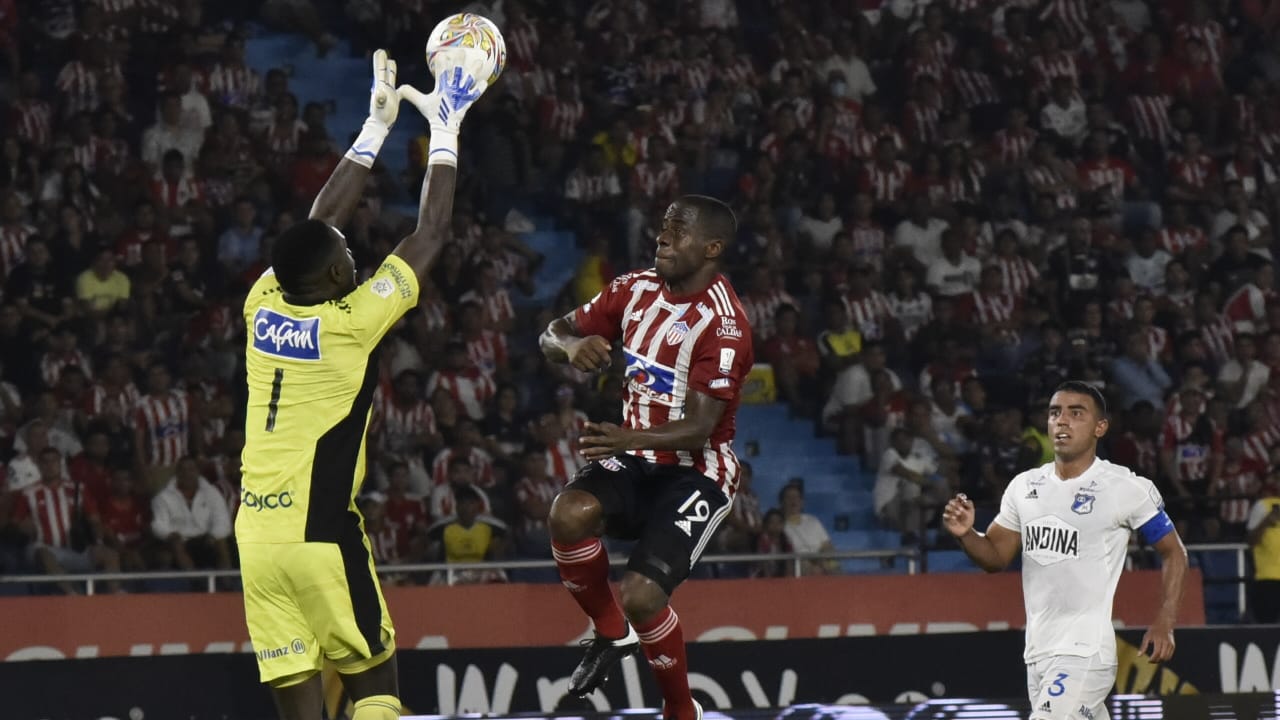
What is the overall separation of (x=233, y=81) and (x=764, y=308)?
5543mm

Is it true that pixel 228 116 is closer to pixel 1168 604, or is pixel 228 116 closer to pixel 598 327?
pixel 598 327

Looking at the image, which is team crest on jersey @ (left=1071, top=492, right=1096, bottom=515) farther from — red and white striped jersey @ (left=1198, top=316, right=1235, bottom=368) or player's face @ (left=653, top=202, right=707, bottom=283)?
red and white striped jersey @ (left=1198, top=316, right=1235, bottom=368)

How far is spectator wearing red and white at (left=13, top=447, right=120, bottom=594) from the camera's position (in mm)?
14094

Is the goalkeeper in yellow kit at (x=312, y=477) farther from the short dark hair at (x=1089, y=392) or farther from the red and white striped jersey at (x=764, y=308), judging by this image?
the red and white striped jersey at (x=764, y=308)

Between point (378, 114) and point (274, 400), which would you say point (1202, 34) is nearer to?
point (378, 114)

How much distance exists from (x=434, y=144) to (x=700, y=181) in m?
11.2

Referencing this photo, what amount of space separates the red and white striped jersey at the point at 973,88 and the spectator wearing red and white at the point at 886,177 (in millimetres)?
1761

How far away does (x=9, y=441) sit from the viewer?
14734mm

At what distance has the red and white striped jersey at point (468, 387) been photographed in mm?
16078

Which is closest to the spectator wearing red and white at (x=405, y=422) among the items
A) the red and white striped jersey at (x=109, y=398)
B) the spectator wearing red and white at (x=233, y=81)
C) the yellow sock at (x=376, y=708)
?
the red and white striped jersey at (x=109, y=398)

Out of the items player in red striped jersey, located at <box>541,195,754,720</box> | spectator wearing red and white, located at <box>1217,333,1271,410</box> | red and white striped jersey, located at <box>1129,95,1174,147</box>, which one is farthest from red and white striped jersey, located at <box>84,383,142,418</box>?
red and white striped jersey, located at <box>1129,95,1174,147</box>

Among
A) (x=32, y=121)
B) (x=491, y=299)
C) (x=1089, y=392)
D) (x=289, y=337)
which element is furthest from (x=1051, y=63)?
(x=289, y=337)

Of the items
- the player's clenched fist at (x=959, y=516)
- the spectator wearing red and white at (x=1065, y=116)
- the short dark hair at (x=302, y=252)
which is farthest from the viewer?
the spectator wearing red and white at (x=1065, y=116)

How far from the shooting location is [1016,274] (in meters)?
18.5
